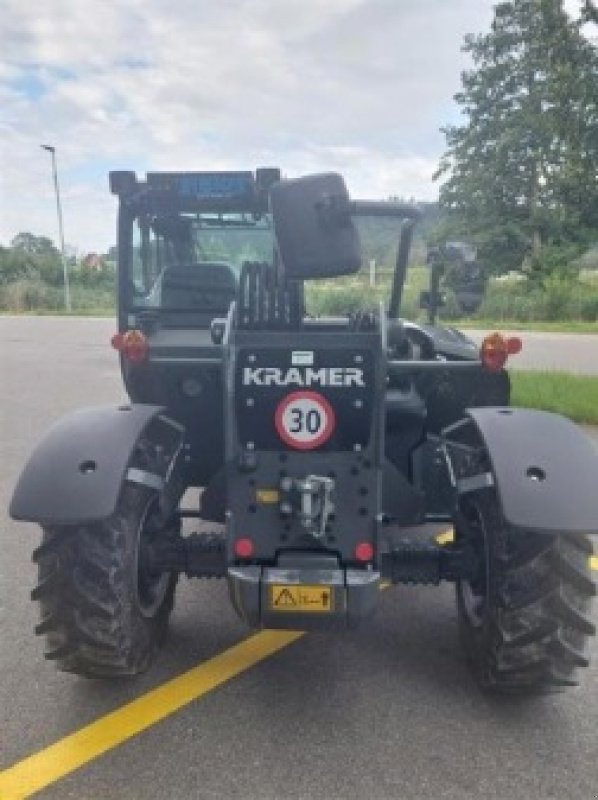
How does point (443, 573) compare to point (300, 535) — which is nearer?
point (300, 535)

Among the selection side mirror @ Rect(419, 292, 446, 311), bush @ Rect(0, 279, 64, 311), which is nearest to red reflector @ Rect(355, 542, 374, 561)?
side mirror @ Rect(419, 292, 446, 311)

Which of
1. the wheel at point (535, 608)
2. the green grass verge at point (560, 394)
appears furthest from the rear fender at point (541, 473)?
the green grass verge at point (560, 394)

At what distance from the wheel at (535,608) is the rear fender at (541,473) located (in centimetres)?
18

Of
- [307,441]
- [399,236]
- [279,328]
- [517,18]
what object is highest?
[517,18]

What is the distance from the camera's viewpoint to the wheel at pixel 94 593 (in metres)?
3.05

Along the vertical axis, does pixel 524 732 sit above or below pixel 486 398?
below

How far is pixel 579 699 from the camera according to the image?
3242 millimetres

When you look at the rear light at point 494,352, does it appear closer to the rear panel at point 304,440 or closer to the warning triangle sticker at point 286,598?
the rear panel at point 304,440

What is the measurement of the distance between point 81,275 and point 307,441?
39.3m

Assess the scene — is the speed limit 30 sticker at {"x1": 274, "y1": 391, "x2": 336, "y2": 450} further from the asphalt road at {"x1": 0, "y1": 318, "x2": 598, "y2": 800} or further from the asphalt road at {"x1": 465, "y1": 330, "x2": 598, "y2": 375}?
the asphalt road at {"x1": 465, "y1": 330, "x2": 598, "y2": 375}

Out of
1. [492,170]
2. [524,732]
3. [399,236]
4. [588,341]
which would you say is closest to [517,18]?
[492,170]

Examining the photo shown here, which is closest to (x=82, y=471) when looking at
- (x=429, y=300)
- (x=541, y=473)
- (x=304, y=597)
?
(x=304, y=597)

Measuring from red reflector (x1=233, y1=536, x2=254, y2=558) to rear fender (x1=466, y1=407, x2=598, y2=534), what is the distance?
85 centimetres

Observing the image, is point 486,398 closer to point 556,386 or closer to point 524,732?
point 524,732
